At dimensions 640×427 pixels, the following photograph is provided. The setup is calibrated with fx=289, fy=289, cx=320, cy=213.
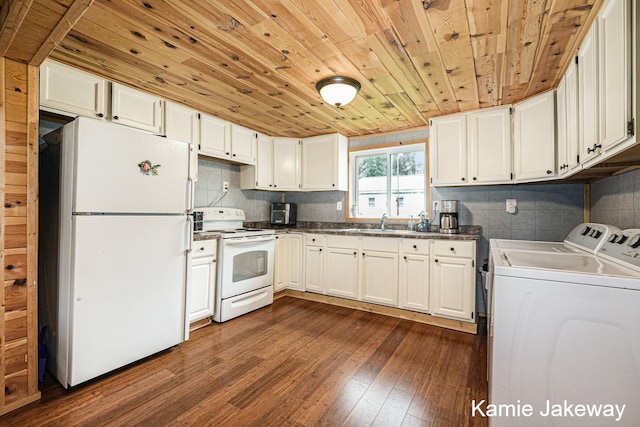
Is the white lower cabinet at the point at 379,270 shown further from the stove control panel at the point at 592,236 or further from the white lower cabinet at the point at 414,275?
the stove control panel at the point at 592,236

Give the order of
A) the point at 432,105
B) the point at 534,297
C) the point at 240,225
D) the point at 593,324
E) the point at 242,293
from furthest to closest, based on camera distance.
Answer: the point at 240,225 → the point at 242,293 → the point at 432,105 → the point at 534,297 → the point at 593,324

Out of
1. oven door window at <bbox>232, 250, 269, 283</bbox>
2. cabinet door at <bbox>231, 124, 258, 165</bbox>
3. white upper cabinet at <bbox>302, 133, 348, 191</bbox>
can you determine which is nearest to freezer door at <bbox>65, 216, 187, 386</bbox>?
oven door window at <bbox>232, 250, 269, 283</bbox>

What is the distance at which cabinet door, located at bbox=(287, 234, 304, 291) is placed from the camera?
3.62 m

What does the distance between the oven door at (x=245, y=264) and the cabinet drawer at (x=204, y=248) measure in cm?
8

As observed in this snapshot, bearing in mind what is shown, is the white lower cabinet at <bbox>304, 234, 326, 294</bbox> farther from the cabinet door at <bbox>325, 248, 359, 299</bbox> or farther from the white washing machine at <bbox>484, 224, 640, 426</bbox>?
the white washing machine at <bbox>484, 224, 640, 426</bbox>

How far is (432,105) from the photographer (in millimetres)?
2748

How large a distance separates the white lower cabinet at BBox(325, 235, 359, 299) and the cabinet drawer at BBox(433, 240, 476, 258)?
2.77 feet

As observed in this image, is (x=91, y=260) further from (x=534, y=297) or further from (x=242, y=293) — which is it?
(x=534, y=297)

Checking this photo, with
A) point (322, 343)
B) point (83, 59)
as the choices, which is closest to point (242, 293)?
point (322, 343)

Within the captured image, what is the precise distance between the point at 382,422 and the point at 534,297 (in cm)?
99

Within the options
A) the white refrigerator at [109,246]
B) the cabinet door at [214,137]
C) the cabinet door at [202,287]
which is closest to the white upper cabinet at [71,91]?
the white refrigerator at [109,246]

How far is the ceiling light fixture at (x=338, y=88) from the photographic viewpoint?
2.23 meters

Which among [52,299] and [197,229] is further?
[197,229]

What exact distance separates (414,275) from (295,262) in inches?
58.0
